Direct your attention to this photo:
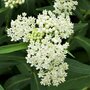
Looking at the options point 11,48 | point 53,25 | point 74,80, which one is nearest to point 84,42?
point 74,80

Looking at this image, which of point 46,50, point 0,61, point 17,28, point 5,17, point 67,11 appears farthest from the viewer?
point 5,17

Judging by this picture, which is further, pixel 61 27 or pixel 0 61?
pixel 0 61

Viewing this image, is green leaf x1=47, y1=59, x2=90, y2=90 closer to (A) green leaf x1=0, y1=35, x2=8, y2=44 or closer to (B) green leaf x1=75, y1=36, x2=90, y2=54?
(B) green leaf x1=75, y1=36, x2=90, y2=54

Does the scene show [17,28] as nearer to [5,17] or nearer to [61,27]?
[61,27]

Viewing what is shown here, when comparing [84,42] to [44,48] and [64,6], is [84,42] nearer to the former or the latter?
[64,6]

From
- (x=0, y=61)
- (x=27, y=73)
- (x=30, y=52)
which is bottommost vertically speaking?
(x=27, y=73)

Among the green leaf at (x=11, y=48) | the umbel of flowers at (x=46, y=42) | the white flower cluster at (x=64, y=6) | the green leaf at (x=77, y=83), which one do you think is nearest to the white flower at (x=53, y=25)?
the umbel of flowers at (x=46, y=42)

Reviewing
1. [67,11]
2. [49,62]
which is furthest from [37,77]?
[67,11]

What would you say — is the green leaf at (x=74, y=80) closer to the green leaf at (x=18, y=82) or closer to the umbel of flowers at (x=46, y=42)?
the umbel of flowers at (x=46, y=42)

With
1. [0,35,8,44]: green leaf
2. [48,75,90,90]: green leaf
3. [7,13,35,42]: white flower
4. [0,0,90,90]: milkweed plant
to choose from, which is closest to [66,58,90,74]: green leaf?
[0,0,90,90]: milkweed plant
